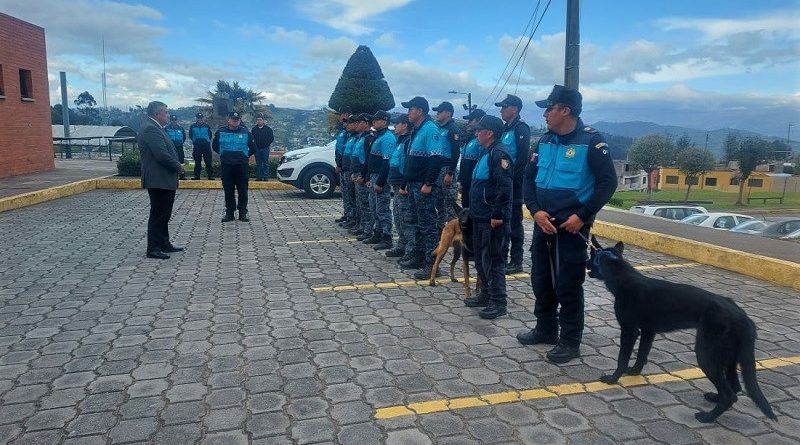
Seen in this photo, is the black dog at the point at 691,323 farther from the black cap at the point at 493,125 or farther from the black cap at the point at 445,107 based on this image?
the black cap at the point at 445,107

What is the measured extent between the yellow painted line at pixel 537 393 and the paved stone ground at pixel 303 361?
6cm

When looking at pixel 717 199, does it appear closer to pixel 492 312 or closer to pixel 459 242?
pixel 459 242

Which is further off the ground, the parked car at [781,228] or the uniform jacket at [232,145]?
the uniform jacket at [232,145]

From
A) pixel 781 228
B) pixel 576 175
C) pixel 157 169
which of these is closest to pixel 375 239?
pixel 157 169

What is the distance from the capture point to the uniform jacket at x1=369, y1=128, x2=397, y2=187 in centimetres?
720

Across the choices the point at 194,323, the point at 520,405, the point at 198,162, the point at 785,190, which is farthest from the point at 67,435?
the point at 785,190

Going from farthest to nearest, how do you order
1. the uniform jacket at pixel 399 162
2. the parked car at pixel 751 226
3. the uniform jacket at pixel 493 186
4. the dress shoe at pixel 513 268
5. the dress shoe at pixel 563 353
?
the parked car at pixel 751 226, the uniform jacket at pixel 399 162, the dress shoe at pixel 513 268, the uniform jacket at pixel 493 186, the dress shoe at pixel 563 353

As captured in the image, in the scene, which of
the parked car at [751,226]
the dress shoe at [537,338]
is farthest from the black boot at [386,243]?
the parked car at [751,226]

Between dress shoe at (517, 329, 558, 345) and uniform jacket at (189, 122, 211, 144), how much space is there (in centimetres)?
1322

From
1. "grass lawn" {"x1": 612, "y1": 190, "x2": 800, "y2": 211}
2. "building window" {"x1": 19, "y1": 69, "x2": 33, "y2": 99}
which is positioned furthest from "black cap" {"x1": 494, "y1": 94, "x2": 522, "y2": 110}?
"grass lawn" {"x1": 612, "y1": 190, "x2": 800, "y2": 211}

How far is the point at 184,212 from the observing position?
11039 mm

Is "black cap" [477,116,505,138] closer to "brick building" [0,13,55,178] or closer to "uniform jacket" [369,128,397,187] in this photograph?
"uniform jacket" [369,128,397,187]

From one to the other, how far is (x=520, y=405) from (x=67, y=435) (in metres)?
2.52

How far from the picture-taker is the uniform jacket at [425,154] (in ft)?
19.7
